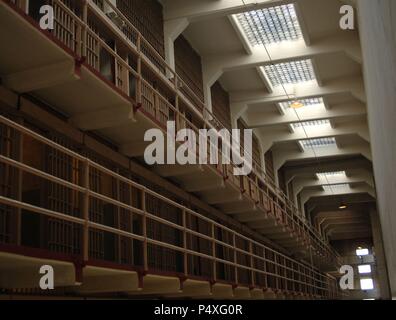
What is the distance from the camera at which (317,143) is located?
81.7ft

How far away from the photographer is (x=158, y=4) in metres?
14.0

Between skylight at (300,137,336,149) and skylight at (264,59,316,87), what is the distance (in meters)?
6.32

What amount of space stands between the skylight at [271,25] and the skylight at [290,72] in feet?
4.84

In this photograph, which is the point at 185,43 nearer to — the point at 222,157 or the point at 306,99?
the point at 222,157

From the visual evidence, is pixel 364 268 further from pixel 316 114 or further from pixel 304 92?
pixel 304 92

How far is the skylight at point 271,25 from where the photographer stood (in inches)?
571

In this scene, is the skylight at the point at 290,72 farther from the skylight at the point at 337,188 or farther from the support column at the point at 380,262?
the support column at the point at 380,262

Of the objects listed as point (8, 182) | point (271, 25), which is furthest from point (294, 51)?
point (8, 182)

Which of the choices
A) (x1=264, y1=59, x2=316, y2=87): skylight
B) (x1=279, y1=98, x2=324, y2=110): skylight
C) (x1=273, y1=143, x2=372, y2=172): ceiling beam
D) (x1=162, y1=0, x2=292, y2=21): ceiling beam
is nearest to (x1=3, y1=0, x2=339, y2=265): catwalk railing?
(x1=162, y1=0, x2=292, y2=21): ceiling beam

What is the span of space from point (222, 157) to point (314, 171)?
14.5 meters

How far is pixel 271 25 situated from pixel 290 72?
125 inches

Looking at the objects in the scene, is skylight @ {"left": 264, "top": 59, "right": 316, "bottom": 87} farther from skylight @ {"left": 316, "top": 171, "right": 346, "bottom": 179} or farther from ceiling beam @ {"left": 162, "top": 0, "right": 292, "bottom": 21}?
skylight @ {"left": 316, "top": 171, "right": 346, "bottom": 179}

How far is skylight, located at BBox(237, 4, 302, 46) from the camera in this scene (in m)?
14.5
